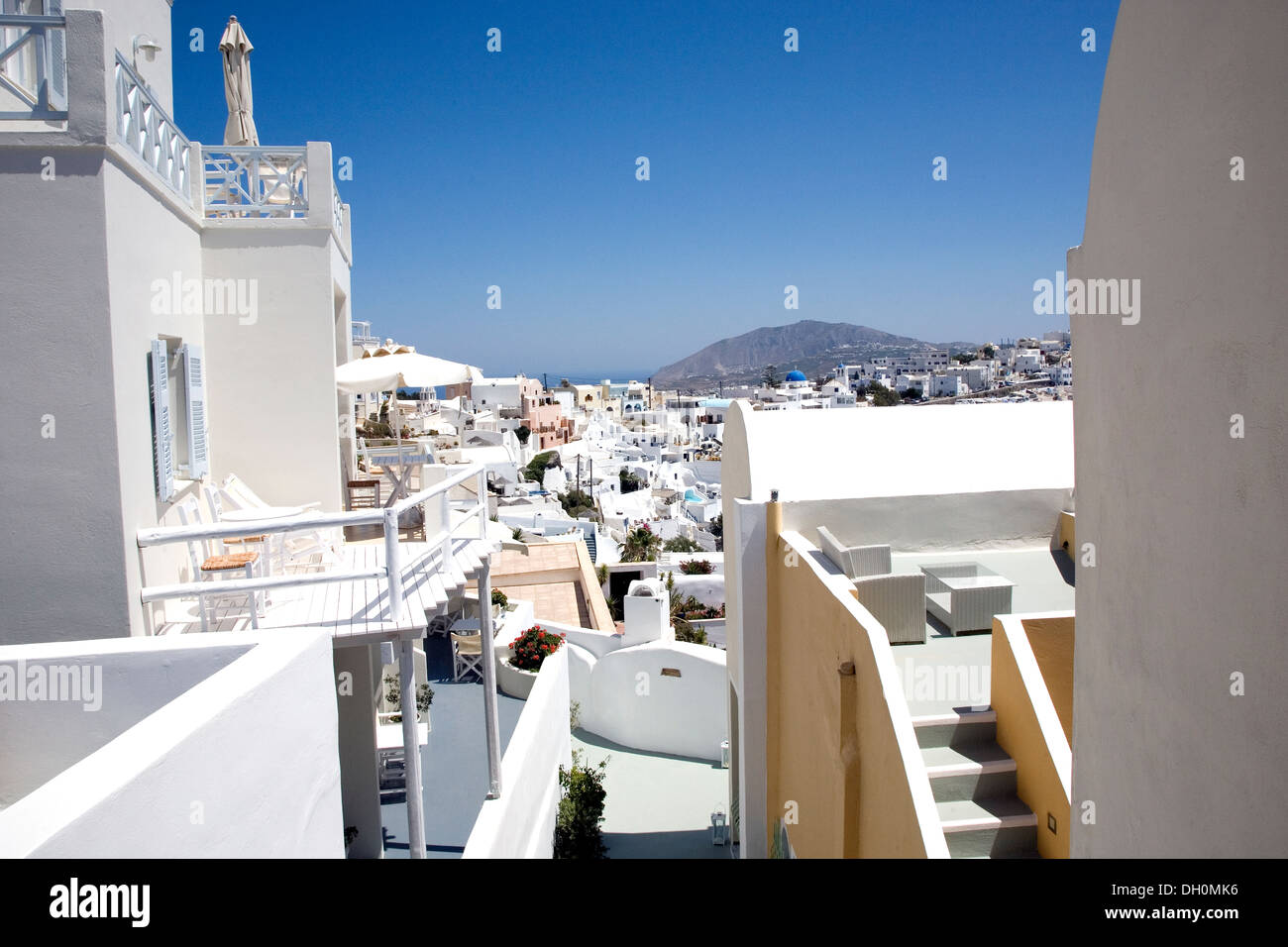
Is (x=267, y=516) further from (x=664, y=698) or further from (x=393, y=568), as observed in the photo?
(x=664, y=698)

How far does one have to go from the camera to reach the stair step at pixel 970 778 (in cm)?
528

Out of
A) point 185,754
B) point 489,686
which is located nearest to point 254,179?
point 489,686

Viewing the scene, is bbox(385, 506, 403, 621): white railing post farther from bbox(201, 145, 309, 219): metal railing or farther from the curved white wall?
the curved white wall

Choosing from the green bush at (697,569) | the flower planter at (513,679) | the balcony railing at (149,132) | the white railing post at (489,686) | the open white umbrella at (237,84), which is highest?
the open white umbrella at (237,84)

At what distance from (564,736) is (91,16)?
10638 millimetres

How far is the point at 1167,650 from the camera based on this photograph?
2.46m

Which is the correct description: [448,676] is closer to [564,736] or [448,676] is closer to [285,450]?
[564,736]

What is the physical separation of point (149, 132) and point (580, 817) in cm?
942

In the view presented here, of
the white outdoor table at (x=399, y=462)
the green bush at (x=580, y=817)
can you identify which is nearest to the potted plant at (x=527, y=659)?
the green bush at (x=580, y=817)

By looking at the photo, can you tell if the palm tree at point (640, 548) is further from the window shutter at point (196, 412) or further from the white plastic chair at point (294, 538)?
the window shutter at point (196, 412)

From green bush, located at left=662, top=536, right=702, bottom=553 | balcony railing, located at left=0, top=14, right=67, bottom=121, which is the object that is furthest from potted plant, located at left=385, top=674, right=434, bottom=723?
green bush, located at left=662, top=536, right=702, bottom=553

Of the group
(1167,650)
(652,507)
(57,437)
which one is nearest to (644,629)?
(57,437)

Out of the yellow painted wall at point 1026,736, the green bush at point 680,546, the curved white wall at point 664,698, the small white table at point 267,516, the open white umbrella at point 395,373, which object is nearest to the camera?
the yellow painted wall at point 1026,736

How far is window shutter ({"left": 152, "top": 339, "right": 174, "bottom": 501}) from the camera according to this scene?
6.32 meters
